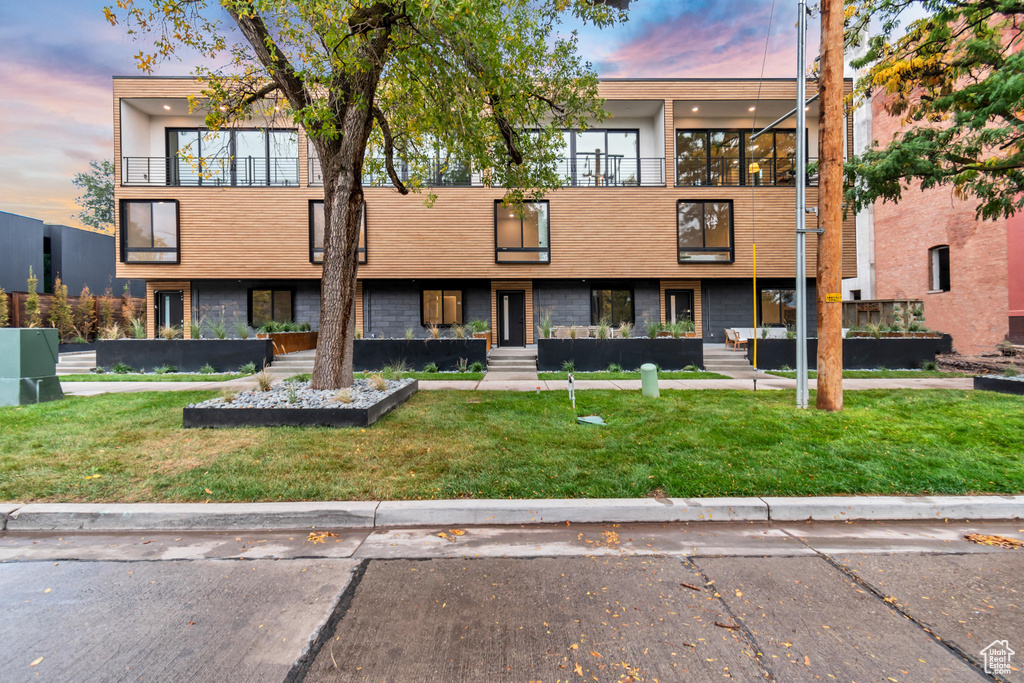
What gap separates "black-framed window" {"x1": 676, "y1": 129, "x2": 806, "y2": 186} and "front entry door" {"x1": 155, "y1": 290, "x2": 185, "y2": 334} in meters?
21.0

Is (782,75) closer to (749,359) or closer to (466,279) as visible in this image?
(749,359)

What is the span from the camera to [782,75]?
693 inches

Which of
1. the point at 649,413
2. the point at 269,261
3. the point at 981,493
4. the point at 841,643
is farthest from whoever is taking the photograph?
the point at 269,261

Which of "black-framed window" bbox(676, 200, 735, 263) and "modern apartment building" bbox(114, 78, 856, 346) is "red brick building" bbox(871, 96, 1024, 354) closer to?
"modern apartment building" bbox(114, 78, 856, 346)

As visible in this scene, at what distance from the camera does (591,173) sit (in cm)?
1831

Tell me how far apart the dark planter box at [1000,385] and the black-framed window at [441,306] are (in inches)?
601

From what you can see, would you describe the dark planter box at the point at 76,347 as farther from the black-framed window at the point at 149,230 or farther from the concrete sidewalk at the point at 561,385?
the concrete sidewalk at the point at 561,385

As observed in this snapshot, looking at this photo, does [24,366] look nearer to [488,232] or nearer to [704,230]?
[488,232]

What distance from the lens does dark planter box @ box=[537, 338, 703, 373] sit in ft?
43.9

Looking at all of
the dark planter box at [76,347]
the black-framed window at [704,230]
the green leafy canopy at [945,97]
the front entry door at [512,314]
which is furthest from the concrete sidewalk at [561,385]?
the dark planter box at [76,347]

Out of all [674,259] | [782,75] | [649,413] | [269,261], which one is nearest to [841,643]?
[649,413]

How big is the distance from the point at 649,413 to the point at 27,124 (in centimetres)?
3285

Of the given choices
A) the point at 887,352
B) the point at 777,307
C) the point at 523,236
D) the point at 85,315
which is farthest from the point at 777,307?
the point at 85,315

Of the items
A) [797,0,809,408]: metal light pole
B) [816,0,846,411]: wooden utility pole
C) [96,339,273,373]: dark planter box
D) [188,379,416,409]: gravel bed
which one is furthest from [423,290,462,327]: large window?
[816,0,846,411]: wooden utility pole
